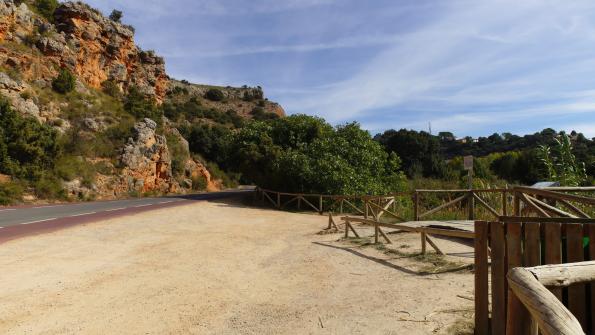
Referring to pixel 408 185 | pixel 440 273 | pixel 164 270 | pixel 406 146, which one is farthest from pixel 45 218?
pixel 406 146

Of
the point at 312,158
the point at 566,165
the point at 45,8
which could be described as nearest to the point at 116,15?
the point at 45,8

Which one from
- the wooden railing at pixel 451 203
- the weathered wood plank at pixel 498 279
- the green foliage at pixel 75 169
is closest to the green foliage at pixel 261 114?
the green foliage at pixel 75 169

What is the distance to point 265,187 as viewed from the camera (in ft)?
86.7

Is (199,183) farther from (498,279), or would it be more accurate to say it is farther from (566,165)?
(498,279)

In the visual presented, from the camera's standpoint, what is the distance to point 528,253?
12.5 feet

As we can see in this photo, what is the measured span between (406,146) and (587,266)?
180 ft

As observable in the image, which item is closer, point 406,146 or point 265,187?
point 265,187

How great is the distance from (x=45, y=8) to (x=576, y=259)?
45483mm

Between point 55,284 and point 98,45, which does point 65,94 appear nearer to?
point 98,45

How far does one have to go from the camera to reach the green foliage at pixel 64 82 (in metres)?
32.0

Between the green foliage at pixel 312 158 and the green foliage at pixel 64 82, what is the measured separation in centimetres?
1538

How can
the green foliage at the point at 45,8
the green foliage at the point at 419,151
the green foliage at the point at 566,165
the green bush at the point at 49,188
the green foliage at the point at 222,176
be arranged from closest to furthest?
the green foliage at the point at 566,165 < the green bush at the point at 49,188 < the green foliage at the point at 45,8 < the green foliage at the point at 222,176 < the green foliage at the point at 419,151

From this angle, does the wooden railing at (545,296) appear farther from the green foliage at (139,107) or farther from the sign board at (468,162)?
the green foliage at (139,107)

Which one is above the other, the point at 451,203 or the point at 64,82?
the point at 64,82
